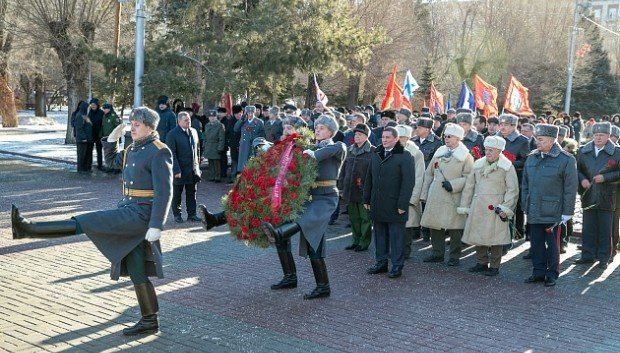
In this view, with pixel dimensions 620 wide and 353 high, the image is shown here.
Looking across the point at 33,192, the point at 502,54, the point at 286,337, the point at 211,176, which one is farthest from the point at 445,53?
the point at 286,337

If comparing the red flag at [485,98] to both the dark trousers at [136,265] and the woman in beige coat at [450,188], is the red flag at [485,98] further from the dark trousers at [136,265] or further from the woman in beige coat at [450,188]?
the dark trousers at [136,265]

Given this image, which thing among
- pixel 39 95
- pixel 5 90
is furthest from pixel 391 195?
pixel 39 95

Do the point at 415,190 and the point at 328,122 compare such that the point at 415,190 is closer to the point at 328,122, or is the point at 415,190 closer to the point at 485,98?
the point at 328,122

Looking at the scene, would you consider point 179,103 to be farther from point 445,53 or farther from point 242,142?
point 445,53

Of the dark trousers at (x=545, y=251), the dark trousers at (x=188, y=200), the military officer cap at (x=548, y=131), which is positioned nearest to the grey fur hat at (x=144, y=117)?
the military officer cap at (x=548, y=131)

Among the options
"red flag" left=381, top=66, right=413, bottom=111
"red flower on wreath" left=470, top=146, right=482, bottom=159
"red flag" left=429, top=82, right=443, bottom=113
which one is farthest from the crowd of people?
"red flag" left=429, top=82, right=443, bottom=113

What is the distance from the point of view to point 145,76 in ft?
63.2

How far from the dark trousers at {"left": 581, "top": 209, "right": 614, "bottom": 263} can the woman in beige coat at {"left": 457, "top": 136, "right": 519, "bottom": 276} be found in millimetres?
1653

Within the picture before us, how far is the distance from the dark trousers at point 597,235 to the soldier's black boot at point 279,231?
4.92m

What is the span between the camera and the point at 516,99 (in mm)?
21000

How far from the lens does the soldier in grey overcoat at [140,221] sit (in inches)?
256

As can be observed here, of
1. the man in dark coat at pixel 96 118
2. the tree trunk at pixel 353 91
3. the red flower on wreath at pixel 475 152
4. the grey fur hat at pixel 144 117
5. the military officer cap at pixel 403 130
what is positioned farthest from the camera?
the tree trunk at pixel 353 91

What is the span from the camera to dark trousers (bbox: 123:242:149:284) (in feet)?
21.9

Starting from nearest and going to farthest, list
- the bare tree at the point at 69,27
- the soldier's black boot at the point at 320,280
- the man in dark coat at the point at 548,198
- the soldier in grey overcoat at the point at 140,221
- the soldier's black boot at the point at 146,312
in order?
the soldier in grey overcoat at the point at 140,221
the soldier's black boot at the point at 146,312
the soldier's black boot at the point at 320,280
the man in dark coat at the point at 548,198
the bare tree at the point at 69,27
